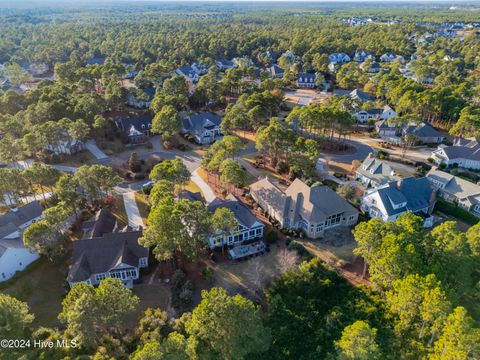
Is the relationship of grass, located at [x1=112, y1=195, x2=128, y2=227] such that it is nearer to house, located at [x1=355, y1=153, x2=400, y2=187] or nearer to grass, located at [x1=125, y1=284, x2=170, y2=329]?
grass, located at [x1=125, y1=284, x2=170, y2=329]

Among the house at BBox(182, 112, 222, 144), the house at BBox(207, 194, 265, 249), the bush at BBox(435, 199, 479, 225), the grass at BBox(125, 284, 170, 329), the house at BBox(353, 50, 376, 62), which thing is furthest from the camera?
the house at BBox(353, 50, 376, 62)

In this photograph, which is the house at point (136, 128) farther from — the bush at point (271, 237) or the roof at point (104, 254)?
the bush at point (271, 237)

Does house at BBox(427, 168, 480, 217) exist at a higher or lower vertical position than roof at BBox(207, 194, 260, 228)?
lower

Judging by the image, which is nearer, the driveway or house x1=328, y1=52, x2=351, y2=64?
the driveway

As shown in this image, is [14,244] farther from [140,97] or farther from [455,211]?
[455,211]

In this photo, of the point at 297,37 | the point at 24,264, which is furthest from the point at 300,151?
the point at 297,37

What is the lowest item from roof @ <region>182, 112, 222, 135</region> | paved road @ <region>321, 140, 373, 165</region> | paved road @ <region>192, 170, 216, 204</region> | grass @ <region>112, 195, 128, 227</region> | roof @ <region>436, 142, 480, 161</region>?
grass @ <region>112, 195, 128, 227</region>

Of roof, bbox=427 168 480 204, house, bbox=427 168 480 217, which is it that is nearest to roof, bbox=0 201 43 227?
house, bbox=427 168 480 217
